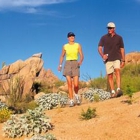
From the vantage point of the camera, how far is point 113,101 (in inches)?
526

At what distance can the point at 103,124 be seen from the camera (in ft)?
33.6

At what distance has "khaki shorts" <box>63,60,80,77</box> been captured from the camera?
13492 millimetres

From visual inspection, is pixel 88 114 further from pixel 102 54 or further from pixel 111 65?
pixel 102 54

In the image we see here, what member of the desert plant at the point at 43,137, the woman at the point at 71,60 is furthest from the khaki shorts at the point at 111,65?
the desert plant at the point at 43,137

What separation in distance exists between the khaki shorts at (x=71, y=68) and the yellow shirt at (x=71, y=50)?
0.43 ft

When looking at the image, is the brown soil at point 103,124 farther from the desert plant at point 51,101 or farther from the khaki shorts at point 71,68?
the desert plant at point 51,101

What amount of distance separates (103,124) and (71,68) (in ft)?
11.8

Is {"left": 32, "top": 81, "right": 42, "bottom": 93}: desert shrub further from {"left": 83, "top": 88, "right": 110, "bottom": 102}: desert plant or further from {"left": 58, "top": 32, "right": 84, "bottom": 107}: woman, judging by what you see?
{"left": 58, "top": 32, "right": 84, "bottom": 107}: woman

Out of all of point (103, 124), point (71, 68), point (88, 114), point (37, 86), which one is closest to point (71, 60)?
point (71, 68)

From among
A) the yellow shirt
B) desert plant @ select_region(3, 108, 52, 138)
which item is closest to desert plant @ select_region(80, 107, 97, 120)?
desert plant @ select_region(3, 108, 52, 138)

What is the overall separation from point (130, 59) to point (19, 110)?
20.5 m

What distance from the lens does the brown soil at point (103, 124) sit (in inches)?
370

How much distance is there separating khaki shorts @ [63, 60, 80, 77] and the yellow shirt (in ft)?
0.43

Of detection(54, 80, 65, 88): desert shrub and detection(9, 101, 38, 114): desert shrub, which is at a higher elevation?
detection(54, 80, 65, 88): desert shrub
